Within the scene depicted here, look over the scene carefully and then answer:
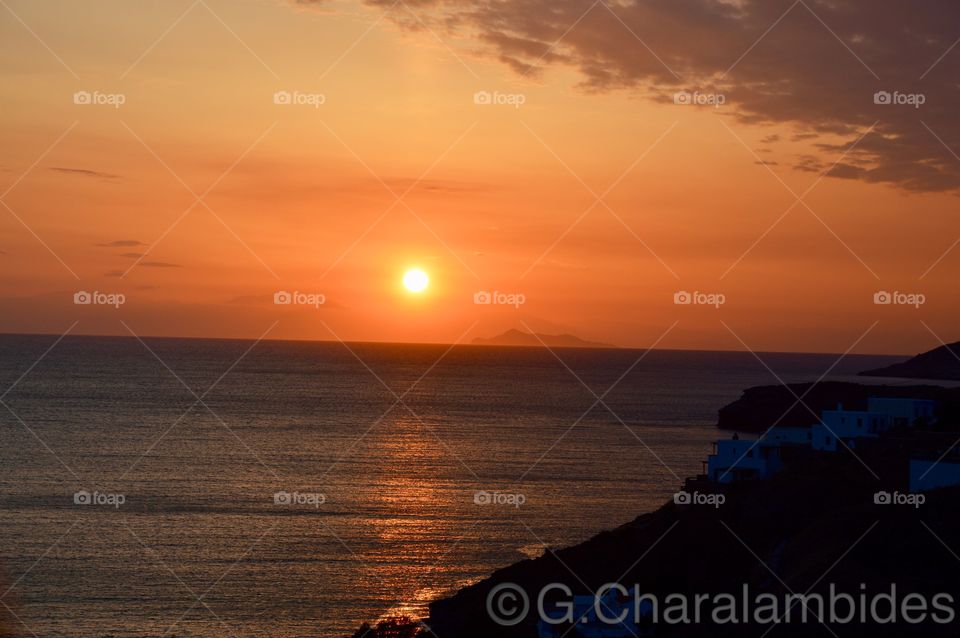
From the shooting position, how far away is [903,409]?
51.3 m

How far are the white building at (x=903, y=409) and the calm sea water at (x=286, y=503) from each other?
15.3 metres

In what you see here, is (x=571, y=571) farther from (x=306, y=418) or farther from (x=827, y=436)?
(x=306, y=418)

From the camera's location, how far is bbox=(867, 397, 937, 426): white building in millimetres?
50750

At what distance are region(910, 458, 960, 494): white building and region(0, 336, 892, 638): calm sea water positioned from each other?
1937cm

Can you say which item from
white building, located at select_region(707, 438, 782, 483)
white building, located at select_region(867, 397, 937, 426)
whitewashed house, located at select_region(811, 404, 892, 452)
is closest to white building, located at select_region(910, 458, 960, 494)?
whitewashed house, located at select_region(811, 404, 892, 452)

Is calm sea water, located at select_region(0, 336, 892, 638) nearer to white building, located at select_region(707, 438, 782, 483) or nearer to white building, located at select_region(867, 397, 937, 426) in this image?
white building, located at select_region(707, 438, 782, 483)

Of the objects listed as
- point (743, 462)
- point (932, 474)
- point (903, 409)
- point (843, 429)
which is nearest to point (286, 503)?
point (743, 462)

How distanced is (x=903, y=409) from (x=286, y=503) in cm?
3678

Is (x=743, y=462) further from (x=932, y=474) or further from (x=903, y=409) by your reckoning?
(x=932, y=474)

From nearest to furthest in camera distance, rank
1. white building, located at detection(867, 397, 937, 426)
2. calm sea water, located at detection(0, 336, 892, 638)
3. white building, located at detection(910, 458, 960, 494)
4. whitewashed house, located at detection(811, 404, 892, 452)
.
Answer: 1. white building, located at detection(910, 458, 960, 494)
2. calm sea water, located at detection(0, 336, 892, 638)
3. whitewashed house, located at detection(811, 404, 892, 452)
4. white building, located at detection(867, 397, 937, 426)

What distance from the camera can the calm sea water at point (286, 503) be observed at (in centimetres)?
4184

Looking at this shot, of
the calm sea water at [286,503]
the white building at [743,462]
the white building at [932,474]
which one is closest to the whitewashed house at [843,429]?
the white building at [743,462]

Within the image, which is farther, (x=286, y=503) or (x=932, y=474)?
(x=286, y=503)

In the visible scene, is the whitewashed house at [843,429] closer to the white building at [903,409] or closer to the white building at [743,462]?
the white building at [743,462]
